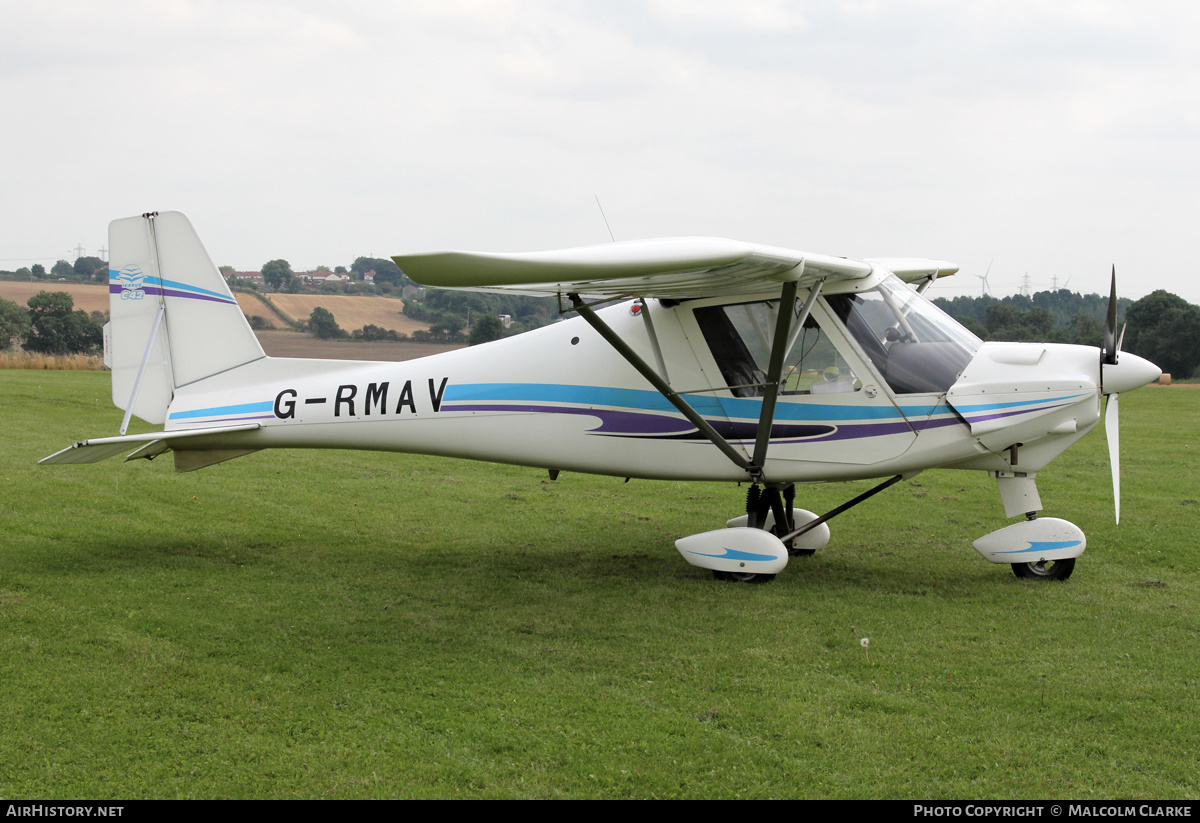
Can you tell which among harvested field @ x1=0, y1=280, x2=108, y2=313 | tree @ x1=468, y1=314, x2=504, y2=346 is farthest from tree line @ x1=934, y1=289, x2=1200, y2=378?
harvested field @ x1=0, y1=280, x2=108, y2=313

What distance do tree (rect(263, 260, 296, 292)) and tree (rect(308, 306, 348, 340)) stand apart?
23100 millimetres

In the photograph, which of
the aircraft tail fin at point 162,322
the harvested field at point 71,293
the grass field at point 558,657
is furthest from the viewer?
the harvested field at point 71,293

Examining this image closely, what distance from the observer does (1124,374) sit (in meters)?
7.26

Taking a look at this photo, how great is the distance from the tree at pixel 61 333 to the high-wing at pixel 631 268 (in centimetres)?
4580

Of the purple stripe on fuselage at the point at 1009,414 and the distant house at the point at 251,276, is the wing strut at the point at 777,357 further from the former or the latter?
the distant house at the point at 251,276

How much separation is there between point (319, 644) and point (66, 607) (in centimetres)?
204

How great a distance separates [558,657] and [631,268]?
2533mm

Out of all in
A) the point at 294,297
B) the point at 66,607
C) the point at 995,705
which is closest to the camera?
the point at 995,705

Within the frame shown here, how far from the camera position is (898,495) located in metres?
12.5

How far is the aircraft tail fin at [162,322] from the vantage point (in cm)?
895

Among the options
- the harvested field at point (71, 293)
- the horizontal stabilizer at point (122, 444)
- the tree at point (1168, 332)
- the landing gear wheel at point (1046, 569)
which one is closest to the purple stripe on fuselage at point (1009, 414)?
the landing gear wheel at point (1046, 569)

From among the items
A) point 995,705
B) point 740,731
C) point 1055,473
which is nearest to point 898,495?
point 1055,473

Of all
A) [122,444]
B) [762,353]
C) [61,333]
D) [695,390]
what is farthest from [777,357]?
[61,333]

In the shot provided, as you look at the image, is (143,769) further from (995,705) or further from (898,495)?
(898,495)
